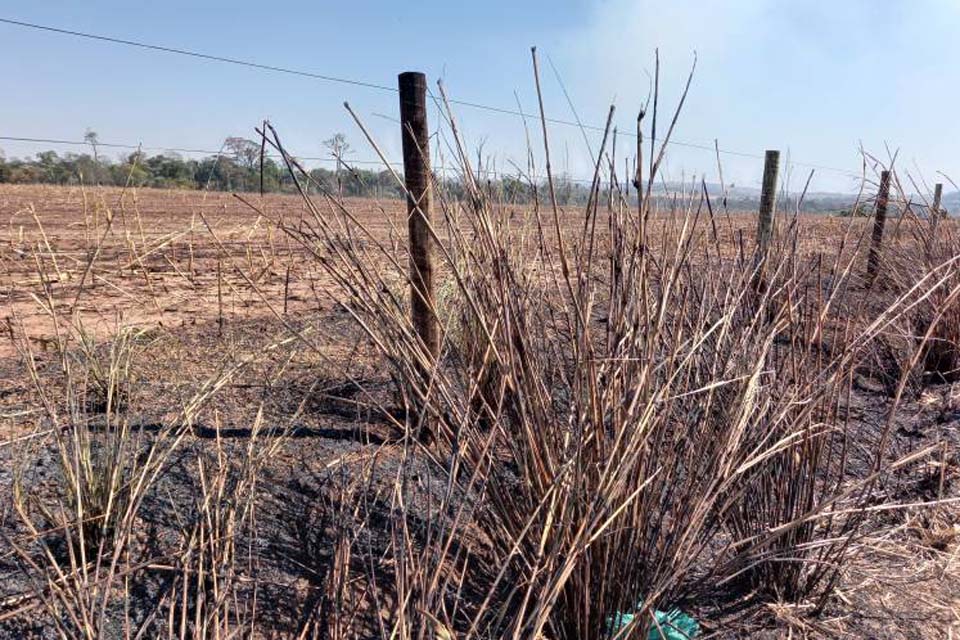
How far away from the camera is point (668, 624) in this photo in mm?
1690

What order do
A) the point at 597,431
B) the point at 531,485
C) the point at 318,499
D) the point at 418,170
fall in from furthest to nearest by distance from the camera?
the point at 418,170, the point at 318,499, the point at 531,485, the point at 597,431

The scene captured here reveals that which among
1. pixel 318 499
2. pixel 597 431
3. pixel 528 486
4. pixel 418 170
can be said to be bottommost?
pixel 318 499

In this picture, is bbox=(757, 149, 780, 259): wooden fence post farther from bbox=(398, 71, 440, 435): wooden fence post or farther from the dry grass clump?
the dry grass clump

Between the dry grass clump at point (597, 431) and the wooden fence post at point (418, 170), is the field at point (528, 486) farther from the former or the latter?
the wooden fence post at point (418, 170)

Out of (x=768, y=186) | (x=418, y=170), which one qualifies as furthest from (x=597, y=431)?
(x=768, y=186)

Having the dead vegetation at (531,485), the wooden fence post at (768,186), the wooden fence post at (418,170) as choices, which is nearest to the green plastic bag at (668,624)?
the dead vegetation at (531,485)

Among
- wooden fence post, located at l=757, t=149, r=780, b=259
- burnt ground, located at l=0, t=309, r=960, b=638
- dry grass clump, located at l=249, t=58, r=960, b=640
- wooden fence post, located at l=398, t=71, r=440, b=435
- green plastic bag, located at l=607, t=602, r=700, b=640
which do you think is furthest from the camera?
wooden fence post, located at l=757, t=149, r=780, b=259

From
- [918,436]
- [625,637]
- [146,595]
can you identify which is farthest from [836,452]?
[146,595]

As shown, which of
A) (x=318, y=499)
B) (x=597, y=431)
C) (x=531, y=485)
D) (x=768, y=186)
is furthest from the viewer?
(x=768, y=186)

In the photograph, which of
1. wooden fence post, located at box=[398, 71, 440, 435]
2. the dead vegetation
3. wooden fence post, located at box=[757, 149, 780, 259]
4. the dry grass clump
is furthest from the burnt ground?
wooden fence post, located at box=[757, 149, 780, 259]

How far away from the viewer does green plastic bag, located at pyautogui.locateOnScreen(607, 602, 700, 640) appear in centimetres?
165

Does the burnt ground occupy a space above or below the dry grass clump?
below

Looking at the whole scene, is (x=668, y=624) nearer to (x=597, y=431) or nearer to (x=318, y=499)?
(x=597, y=431)

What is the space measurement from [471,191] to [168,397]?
212 centimetres
